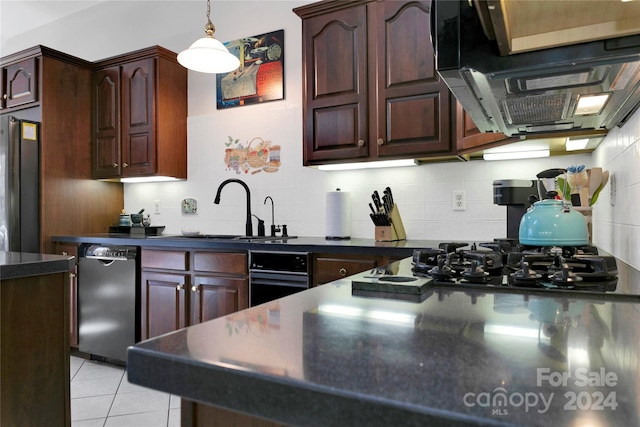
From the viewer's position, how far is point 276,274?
2.38 metres

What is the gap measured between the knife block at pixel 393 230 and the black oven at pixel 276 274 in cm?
54

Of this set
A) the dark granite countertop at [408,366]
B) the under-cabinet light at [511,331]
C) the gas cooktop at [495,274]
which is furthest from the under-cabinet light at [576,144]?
the under-cabinet light at [511,331]

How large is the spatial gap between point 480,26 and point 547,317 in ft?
2.10

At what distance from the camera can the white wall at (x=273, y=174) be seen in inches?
100

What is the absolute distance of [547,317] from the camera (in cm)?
67

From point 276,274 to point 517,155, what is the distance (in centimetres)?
150

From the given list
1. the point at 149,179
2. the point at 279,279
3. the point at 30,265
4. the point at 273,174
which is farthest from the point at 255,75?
the point at 30,265

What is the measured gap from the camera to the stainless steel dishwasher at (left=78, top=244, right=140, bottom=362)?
9.46 feet

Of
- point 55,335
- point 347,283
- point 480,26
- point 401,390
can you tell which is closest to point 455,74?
point 480,26

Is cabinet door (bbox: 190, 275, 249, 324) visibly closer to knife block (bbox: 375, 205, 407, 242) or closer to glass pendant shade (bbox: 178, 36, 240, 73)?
knife block (bbox: 375, 205, 407, 242)

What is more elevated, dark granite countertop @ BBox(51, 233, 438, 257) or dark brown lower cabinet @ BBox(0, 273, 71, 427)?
dark granite countertop @ BBox(51, 233, 438, 257)

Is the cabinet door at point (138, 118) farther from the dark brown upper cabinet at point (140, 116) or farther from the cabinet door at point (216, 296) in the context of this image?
the cabinet door at point (216, 296)

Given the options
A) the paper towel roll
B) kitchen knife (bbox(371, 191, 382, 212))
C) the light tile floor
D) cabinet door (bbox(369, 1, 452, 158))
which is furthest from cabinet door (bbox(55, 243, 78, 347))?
cabinet door (bbox(369, 1, 452, 158))

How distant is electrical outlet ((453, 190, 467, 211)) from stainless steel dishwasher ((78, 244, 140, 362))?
83.6 inches
